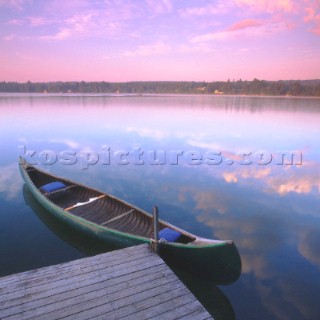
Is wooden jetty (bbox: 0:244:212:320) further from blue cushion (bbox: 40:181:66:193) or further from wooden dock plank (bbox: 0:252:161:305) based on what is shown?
blue cushion (bbox: 40:181:66:193)

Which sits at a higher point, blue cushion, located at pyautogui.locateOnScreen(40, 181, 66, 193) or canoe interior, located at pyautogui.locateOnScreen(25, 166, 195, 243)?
blue cushion, located at pyautogui.locateOnScreen(40, 181, 66, 193)

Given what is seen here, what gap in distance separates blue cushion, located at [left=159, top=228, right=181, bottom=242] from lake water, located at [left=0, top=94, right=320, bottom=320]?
1.53 m

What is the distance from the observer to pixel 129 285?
6773 mm

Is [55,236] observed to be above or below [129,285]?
below

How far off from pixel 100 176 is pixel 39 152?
1066cm

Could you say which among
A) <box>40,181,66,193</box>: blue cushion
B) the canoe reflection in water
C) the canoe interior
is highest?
<box>40,181,66,193</box>: blue cushion

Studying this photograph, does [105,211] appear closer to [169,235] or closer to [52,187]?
[52,187]

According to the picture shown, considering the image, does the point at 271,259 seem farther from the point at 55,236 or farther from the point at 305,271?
the point at 55,236

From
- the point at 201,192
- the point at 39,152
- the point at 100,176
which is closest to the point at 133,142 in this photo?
the point at 39,152

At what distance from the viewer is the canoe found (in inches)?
309

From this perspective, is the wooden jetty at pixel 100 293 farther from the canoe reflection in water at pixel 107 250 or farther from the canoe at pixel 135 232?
the canoe reflection in water at pixel 107 250

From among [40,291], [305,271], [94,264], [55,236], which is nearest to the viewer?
[40,291]

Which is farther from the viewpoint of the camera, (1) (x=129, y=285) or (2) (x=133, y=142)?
(2) (x=133, y=142)

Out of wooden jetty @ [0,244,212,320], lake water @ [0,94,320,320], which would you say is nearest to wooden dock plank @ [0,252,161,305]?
wooden jetty @ [0,244,212,320]
